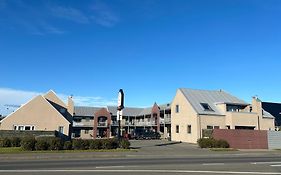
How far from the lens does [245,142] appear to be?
39438 mm

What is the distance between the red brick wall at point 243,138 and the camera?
38.9m

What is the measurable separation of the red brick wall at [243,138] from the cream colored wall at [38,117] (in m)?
22.6

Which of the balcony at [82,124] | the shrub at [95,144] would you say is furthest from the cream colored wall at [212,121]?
the balcony at [82,124]

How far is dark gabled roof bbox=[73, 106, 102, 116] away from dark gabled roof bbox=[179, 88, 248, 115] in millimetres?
30681

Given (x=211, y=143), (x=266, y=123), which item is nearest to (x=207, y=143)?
(x=211, y=143)

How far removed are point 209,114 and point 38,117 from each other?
24488mm

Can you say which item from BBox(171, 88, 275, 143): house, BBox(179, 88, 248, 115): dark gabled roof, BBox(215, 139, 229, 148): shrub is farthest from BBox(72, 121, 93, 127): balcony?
BBox(215, 139, 229, 148): shrub

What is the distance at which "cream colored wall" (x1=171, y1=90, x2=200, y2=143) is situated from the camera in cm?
4675

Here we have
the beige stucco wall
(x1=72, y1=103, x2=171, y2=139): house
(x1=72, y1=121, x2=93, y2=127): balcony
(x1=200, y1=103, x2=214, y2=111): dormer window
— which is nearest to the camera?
(x1=200, y1=103, x2=214, y2=111): dormer window

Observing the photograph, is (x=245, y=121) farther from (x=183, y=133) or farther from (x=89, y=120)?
(x=89, y=120)

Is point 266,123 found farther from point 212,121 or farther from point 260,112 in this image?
point 212,121

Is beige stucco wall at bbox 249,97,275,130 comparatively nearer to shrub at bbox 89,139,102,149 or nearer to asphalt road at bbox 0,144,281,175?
shrub at bbox 89,139,102,149

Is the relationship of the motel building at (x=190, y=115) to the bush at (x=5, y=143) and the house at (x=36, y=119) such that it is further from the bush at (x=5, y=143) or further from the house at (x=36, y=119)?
the bush at (x=5, y=143)

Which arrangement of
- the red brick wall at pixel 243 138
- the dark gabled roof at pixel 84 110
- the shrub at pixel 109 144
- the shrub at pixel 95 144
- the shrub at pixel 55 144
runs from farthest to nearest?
the dark gabled roof at pixel 84 110 < the red brick wall at pixel 243 138 < the shrub at pixel 109 144 < the shrub at pixel 95 144 < the shrub at pixel 55 144
